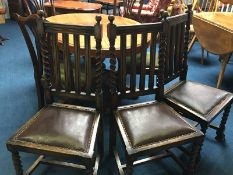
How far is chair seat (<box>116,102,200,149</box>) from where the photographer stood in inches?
51.5

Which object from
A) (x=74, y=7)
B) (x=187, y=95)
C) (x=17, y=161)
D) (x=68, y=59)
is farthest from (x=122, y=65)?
(x=74, y=7)

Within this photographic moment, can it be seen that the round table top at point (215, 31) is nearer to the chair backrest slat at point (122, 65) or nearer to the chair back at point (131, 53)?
the chair back at point (131, 53)

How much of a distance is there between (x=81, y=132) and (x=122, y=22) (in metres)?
1.39

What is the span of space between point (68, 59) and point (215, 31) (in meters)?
1.68

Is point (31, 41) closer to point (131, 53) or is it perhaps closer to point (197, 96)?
point (131, 53)

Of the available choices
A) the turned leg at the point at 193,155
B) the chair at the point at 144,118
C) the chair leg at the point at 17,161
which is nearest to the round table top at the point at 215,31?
the chair at the point at 144,118

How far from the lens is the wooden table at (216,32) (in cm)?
236

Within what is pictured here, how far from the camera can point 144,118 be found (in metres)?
1.45

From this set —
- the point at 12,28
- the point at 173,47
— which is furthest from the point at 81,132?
the point at 12,28

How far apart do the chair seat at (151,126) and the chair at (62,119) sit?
0.56 ft

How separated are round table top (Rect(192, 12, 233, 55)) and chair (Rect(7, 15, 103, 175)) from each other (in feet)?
5.02

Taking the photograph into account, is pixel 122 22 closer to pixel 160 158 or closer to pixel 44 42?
pixel 44 42

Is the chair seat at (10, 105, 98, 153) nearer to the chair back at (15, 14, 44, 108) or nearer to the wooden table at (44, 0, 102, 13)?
the chair back at (15, 14, 44, 108)

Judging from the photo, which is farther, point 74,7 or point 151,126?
point 74,7
